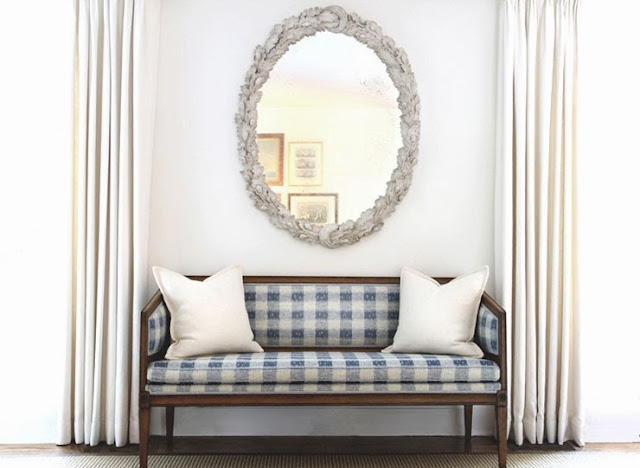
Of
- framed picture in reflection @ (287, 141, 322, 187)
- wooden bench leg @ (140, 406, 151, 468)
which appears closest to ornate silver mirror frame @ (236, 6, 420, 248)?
framed picture in reflection @ (287, 141, 322, 187)

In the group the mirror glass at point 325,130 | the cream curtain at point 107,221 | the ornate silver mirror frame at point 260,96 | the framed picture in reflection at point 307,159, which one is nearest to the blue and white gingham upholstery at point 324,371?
the cream curtain at point 107,221

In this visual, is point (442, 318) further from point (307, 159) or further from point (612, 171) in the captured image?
point (612, 171)

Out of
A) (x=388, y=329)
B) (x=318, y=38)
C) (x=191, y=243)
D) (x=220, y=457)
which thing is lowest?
(x=220, y=457)

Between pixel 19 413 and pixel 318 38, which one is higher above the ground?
pixel 318 38

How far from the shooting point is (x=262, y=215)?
3.22 meters

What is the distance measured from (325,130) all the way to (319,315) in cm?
96

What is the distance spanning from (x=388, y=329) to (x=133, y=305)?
1.28 metres

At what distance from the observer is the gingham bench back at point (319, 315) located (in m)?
3.10

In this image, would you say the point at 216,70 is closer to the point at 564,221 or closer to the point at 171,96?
the point at 171,96

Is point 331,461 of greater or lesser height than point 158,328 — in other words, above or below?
below

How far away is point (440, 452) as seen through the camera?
9.82 ft

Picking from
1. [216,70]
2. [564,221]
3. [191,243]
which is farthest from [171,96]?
[564,221]

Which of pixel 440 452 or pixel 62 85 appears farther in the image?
pixel 62 85

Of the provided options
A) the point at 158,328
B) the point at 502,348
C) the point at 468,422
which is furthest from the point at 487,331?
the point at 158,328
